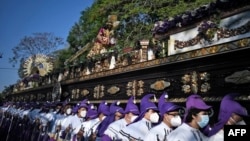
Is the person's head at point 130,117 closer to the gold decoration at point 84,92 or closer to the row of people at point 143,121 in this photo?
the row of people at point 143,121

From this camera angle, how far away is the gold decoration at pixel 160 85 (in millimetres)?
6880

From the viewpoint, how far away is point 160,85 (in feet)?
23.3

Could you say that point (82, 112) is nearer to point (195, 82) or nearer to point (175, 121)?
point (195, 82)

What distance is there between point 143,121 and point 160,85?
1.81 metres

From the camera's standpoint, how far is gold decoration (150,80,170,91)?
6.88 meters

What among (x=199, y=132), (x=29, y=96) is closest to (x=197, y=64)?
(x=199, y=132)

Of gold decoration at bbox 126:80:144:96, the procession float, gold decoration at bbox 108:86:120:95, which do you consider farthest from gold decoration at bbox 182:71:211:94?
gold decoration at bbox 108:86:120:95

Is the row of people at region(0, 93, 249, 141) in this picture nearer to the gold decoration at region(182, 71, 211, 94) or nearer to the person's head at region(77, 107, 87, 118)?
the person's head at region(77, 107, 87, 118)

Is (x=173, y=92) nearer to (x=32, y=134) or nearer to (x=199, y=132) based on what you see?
(x=199, y=132)

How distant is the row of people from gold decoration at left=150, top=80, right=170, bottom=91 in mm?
253

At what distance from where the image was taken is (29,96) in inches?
810

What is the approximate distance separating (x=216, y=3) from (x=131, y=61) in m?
3.15

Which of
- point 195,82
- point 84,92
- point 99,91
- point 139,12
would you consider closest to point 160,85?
point 195,82

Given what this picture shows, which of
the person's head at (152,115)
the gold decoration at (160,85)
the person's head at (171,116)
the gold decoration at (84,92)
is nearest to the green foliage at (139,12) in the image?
the gold decoration at (84,92)
